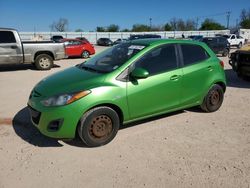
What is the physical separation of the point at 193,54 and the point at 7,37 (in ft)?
29.6

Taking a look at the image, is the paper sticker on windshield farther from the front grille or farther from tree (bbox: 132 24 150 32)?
tree (bbox: 132 24 150 32)

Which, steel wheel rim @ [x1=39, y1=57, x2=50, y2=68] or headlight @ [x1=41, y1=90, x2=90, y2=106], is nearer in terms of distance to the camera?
headlight @ [x1=41, y1=90, x2=90, y2=106]

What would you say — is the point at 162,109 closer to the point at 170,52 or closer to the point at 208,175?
the point at 170,52

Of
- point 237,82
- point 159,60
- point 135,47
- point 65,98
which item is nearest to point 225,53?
point 237,82

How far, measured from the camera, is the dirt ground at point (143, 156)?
3.42 meters

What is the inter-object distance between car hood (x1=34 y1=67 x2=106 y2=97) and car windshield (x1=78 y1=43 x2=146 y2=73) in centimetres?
23

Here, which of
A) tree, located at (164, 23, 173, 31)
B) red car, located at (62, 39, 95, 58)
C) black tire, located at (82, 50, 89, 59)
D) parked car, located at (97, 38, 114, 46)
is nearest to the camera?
red car, located at (62, 39, 95, 58)

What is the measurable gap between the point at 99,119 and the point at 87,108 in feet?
1.06

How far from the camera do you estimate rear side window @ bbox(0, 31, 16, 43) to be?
11492 millimetres

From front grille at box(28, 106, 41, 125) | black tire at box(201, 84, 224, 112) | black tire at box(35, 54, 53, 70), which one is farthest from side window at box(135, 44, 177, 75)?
black tire at box(35, 54, 53, 70)

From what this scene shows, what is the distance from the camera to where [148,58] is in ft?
15.5

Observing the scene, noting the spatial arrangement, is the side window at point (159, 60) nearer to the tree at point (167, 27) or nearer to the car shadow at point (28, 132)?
the car shadow at point (28, 132)

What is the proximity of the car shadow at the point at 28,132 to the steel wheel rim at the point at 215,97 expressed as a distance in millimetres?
3370

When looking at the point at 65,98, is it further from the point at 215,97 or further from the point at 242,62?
the point at 242,62
